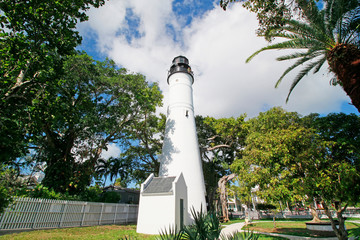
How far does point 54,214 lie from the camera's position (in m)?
10.8

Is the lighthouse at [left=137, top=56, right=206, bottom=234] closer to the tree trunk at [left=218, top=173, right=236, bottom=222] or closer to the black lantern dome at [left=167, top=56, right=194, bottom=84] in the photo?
the black lantern dome at [left=167, top=56, right=194, bottom=84]

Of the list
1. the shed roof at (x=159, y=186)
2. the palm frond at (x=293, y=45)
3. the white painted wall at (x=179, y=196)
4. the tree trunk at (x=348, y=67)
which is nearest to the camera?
the tree trunk at (x=348, y=67)

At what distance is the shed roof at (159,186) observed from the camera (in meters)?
12.5

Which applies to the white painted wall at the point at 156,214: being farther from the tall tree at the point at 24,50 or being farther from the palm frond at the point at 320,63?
the palm frond at the point at 320,63

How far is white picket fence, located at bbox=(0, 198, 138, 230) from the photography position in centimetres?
877

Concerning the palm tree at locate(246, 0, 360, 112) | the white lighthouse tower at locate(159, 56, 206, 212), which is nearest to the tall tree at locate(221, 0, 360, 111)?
the palm tree at locate(246, 0, 360, 112)

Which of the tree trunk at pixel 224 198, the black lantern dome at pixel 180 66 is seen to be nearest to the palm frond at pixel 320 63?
the black lantern dome at pixel 180 66

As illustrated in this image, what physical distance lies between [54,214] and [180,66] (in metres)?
17.4

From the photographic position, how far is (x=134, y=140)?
21.6m

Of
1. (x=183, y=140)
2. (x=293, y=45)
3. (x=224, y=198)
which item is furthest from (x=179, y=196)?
(x=293, y=45)

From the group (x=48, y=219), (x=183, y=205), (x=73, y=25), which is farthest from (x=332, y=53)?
(x=48, y=219)

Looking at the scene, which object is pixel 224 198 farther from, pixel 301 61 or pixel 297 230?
pixel 301 61

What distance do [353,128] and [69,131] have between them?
65.9 ft

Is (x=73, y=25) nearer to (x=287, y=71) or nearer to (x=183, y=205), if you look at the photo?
(x=287, y=71)
